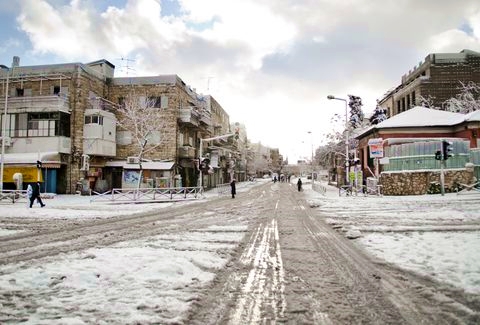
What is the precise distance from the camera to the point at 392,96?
58.2 meters

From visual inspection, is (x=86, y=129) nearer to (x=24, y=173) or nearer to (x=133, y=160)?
(x=133, y=160)

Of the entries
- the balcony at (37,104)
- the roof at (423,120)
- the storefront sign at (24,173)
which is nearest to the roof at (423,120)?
the roof at (423,120)

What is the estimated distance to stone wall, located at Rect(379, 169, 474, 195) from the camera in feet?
75.3

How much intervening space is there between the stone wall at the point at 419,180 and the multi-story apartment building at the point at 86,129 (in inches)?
709

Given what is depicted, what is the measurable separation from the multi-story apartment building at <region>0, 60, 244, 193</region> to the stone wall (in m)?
18.0

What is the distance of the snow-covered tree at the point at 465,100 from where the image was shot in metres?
42.6

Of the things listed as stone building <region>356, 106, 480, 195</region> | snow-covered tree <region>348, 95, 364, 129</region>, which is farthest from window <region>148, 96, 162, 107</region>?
snow-covered tree <region>348, 95, 364, 129</region>

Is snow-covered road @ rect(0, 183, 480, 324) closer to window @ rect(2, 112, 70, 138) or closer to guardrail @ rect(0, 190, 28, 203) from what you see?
guardrail @ rect(0, 190, 28, 203)

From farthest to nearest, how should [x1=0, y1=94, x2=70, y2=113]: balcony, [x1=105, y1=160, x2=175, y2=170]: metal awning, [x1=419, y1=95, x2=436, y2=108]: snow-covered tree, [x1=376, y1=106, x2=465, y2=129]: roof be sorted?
[x1=419, y1=95, x2=436, y2=108]: snow-covered tree → [x1=105, y1=160, x2=175, y2=170]: metal awning → [x1=0, y1=94, x2=70, y2=113]: balcony → [x1=376, y1=106, x2=465, y2=129]: roof

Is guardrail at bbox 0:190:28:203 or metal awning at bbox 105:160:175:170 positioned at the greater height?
metal awning at bbox 105:160:175:170

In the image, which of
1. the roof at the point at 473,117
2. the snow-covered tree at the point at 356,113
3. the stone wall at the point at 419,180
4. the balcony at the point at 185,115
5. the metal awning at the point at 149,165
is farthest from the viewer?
the snow-covered tree at the point at 356,113

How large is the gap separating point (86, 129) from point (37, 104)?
480 cm

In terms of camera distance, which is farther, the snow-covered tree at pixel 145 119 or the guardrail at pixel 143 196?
the snow-covered tree at pixel 145 119

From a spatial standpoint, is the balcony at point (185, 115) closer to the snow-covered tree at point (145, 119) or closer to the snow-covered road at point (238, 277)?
the snow-covered tree at point (145, 119)
